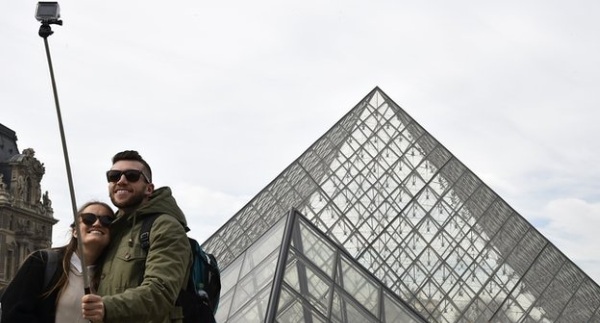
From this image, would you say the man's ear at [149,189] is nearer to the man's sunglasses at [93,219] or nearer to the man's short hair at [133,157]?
the man's short hair at [133,157]

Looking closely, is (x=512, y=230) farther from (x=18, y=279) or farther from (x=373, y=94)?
(x=18, y=279)

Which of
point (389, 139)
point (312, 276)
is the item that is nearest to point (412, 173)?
point (389, 139)

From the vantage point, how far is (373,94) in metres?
31.8

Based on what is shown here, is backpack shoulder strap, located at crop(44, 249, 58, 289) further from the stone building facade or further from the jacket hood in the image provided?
the stone building facade

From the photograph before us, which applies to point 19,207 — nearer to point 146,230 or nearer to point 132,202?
point 132,202

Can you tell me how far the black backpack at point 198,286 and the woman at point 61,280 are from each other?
8.3 inches

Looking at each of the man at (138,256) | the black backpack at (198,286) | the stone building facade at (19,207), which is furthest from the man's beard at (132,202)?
the stone building facade at (19,207)

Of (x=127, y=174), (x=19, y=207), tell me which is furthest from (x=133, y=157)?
(x=19, y=207)

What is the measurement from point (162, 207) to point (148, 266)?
31cm

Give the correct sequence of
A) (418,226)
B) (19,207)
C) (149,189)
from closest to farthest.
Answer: (149,189) < (418,226) < (19,207)

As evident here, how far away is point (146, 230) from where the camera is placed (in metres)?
3.71

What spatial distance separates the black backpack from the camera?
12.3 feet

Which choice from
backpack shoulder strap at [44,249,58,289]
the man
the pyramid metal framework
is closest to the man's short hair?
the man

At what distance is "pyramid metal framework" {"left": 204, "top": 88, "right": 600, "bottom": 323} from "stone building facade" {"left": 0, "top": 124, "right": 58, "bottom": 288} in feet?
90.4
